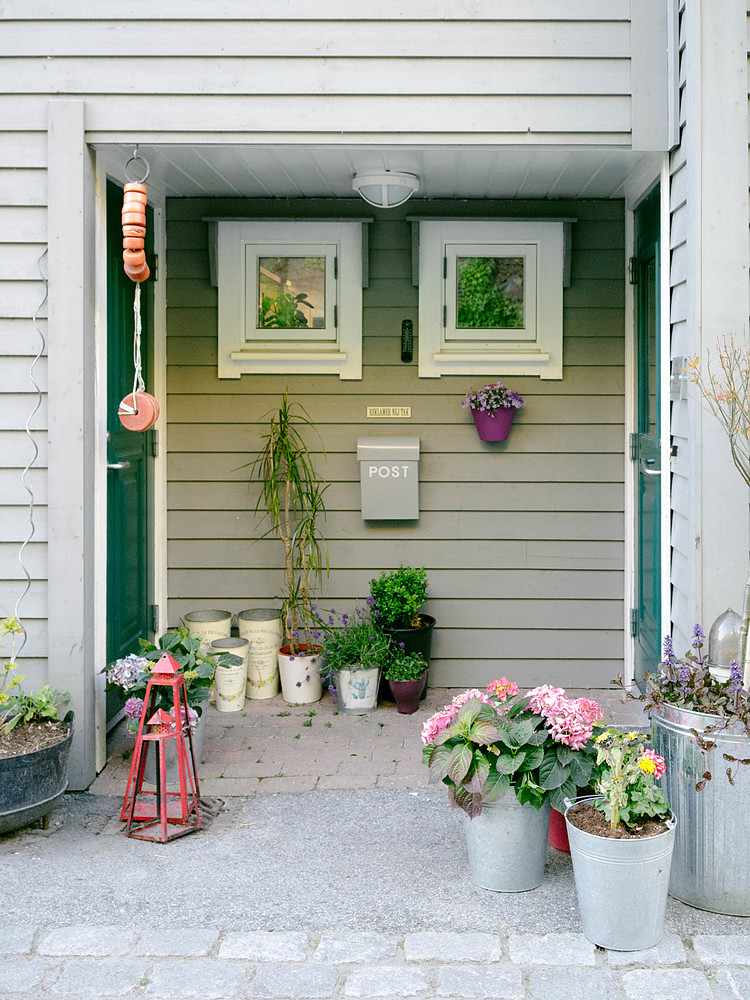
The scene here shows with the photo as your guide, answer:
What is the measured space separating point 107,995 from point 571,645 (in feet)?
10.1

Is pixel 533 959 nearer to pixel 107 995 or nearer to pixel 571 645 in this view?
pixel 107 995

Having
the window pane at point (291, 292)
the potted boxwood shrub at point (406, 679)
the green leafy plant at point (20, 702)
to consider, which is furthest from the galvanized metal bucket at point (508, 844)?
the window pane at point (291, 292)

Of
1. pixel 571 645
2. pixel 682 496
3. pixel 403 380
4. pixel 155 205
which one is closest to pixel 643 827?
pixel 682 496

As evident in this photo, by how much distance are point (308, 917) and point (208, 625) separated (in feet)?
7.46

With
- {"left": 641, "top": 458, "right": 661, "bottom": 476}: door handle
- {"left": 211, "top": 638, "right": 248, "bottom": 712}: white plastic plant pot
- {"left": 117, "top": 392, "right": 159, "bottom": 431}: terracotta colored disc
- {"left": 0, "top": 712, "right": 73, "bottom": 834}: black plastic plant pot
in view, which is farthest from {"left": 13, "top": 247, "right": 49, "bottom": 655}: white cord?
{"left": 641, "top": 458, "right": 661, "bottom": 476}: door handle

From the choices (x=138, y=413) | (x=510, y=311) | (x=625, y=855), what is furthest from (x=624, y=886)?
(x=510, y=311)

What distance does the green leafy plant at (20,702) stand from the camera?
3.48m

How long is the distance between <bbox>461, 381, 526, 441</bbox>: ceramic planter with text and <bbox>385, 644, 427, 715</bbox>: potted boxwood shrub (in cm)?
114

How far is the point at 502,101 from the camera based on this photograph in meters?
3.74

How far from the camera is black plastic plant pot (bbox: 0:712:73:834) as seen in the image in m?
3.23

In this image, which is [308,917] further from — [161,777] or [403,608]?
[403,608]

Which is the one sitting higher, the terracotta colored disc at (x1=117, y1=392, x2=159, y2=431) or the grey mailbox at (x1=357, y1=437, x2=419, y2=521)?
the terracotta colored disc at (x1=117, y1=392, x2=159, y2=431)

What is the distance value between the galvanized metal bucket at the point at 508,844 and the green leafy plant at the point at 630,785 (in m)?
0.23

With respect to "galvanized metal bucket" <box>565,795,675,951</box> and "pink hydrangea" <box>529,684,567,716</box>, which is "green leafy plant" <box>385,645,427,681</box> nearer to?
"pink hydrangea" <box>529,684,567,716</box>
